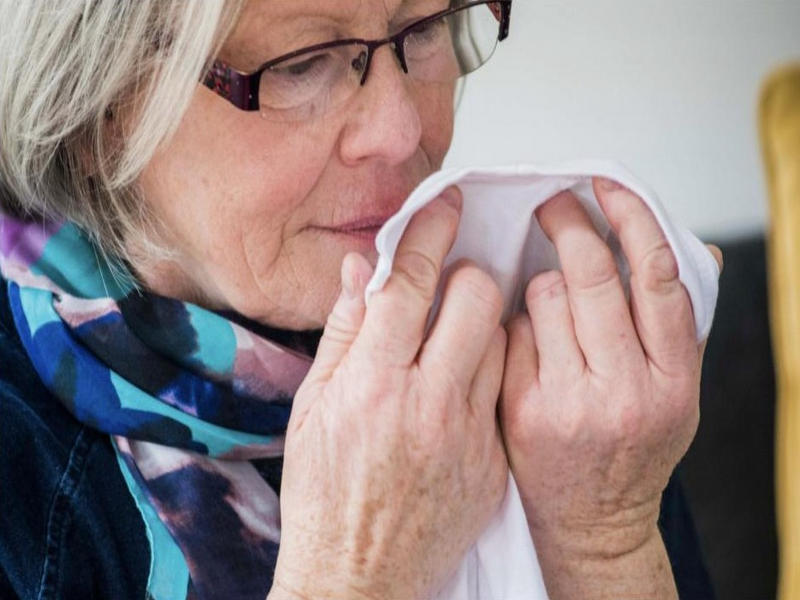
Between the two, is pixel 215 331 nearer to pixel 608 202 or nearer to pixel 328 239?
pixel 328 239

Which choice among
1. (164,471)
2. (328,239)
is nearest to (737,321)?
(328,239)

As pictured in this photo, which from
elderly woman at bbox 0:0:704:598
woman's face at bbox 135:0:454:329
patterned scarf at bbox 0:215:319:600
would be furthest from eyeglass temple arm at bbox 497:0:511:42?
patterned scarf at bbox 0:215:319:600

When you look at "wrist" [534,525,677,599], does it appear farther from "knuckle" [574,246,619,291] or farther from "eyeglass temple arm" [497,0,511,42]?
"eyeglass temple arm" [497,0,511,42]

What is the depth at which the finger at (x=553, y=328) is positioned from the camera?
100cm

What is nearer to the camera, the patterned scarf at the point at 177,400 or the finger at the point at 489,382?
the finger at the point at 489,382

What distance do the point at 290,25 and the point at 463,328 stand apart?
1.15ft

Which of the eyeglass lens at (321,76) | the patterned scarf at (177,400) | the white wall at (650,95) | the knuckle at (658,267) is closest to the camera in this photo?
the knuckle at (658,267)

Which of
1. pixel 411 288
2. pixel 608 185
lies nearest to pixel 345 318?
pixel 411 288

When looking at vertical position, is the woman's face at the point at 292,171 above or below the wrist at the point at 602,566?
above

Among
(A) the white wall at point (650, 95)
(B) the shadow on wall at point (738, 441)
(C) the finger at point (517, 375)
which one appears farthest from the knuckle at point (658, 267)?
(B) the shadow on wall at point (738, 441)

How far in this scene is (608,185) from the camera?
979mm

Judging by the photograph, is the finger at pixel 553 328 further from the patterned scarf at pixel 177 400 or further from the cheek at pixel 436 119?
the patterned scarf at pixel 177 400

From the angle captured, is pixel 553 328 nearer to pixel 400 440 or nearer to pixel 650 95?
pixel 400 440

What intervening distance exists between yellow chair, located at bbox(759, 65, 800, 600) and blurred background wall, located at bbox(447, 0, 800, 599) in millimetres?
408
